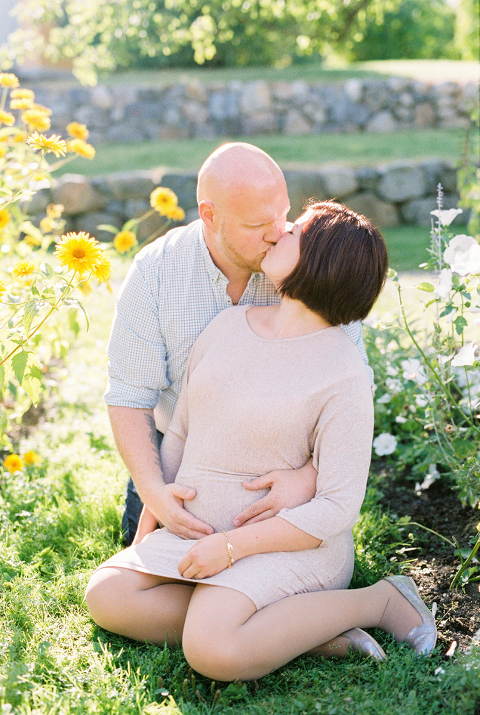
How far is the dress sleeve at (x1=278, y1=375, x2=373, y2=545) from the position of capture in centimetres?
183

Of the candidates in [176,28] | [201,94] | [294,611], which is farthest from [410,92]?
[294,611]

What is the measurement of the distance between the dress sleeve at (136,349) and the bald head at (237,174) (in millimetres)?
370

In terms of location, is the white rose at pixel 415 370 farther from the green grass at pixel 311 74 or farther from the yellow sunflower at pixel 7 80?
the green grass at pixel 311 74

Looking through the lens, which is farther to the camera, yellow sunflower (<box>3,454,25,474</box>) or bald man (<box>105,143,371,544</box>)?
yellow sunflower (<box>3,454,25,474</box>)

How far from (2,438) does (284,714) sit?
144 cm

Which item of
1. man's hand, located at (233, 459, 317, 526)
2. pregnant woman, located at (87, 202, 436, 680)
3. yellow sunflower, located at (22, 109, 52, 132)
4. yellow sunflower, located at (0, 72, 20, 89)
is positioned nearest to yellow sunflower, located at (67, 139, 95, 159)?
yellow sunflower, located at (22, 109, 52, 132)

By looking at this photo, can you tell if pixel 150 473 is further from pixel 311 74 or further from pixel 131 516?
pixel 311 74

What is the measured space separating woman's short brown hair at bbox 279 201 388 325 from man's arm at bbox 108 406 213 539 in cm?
64

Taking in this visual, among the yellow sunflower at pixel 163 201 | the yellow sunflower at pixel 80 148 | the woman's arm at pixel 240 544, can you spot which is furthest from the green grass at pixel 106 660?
the yellow sunflower at pixel 80 148

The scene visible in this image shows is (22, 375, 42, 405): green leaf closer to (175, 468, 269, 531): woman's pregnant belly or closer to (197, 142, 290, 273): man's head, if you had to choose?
(175, 468, 269, 531): woman's pregnant belly

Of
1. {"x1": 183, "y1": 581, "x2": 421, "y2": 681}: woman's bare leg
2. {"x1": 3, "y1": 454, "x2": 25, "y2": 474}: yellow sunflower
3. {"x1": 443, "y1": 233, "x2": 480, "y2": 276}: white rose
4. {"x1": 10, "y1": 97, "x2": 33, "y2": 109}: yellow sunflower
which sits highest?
{"x1": 10, "y1": 97, "x2": 33, "y2": 109}: yellow sunflower

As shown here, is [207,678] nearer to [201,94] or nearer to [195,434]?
[195,434]

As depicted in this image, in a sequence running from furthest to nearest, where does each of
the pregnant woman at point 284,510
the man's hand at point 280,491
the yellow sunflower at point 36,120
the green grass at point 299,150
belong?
the green grass at point 299,150, the yellow sunflower at point 36,120, the man's hand at point 280,491, the pregnant woman at point 284,510

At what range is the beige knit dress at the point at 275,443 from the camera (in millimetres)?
1845
